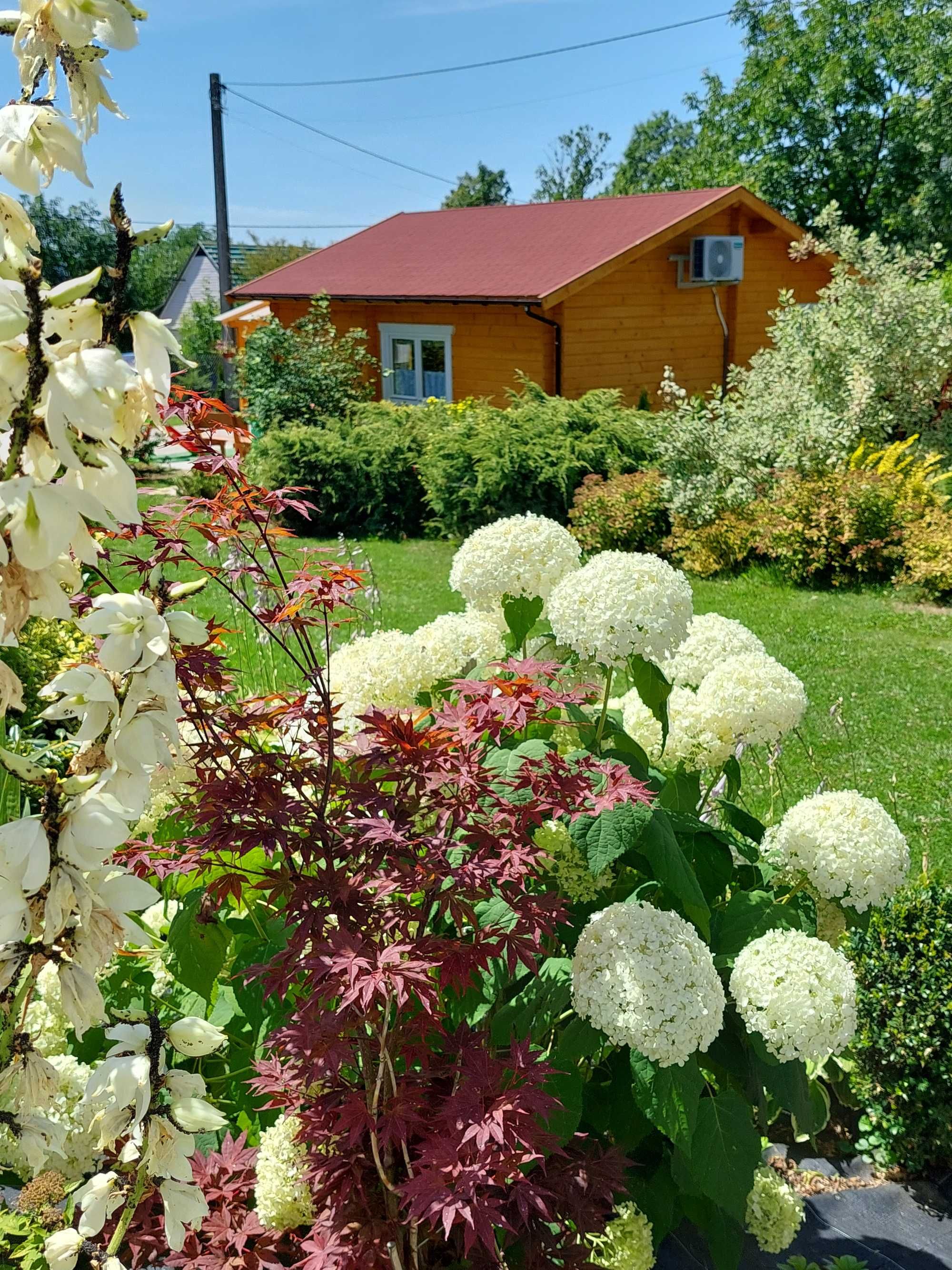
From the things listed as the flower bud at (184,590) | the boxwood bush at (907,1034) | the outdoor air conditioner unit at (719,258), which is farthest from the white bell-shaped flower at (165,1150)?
the outdoor air conditioner unit at (719,258)

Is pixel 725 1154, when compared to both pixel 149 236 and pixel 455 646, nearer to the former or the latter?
pixel 455 646

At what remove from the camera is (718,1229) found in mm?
2221

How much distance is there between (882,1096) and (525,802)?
1.61 m

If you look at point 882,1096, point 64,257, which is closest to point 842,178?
point 64,257

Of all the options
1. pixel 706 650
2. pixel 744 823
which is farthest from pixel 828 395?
pixel 744 823

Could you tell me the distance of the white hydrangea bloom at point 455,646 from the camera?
8.32 feet

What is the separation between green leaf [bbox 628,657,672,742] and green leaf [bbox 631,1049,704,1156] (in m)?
0.71

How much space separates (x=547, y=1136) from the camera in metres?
1.72

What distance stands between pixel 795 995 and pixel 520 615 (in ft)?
3.45

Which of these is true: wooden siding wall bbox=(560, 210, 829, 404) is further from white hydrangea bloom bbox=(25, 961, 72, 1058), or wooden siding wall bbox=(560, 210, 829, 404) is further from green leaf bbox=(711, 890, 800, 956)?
white hydrangea bloom bbox=(25, 961, 72, 1058)

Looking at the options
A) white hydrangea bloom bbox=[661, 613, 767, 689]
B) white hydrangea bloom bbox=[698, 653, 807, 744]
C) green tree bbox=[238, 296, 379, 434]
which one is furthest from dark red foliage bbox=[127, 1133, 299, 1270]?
green tree bbox=[238, 296, 379, 434]

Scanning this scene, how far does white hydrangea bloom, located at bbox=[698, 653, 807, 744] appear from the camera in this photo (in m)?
2.57

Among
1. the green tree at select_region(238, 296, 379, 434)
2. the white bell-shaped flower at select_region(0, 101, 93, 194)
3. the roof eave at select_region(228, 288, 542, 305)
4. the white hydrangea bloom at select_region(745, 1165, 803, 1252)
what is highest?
the roof eave at select_region(228, 288, 542, 305)

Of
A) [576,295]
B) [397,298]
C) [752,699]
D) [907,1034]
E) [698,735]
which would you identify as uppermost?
[397,298]
